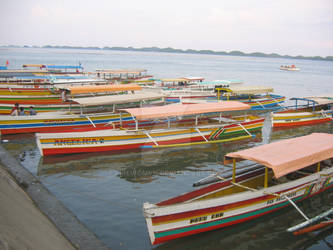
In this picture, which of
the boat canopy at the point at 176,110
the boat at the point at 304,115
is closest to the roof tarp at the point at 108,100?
the boat canopy at the point at 176,110

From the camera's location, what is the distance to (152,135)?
52.5 feet

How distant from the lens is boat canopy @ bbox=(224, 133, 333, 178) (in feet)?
28.9

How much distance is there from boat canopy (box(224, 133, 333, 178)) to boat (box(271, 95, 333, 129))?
1191 cm

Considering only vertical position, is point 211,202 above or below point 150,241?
above

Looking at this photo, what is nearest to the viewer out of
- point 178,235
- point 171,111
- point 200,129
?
point 178,235

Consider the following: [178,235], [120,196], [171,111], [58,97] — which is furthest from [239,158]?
[58,97]

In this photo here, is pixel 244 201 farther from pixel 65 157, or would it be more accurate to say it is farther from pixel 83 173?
pixel 65 157

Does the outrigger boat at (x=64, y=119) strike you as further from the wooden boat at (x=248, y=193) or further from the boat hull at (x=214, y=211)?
the boat hull at (x=214, y=211)

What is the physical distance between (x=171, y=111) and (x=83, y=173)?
5488mm

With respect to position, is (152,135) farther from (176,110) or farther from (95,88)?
(95,88)

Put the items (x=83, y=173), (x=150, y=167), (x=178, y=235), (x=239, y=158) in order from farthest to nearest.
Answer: (x=150, y=167) → (x=83, y=173) → (x=239, y=158) → (x=178, y=235)

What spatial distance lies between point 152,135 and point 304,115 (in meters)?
13.8

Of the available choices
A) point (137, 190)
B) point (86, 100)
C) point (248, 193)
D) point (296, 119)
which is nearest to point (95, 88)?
point (86, 100)

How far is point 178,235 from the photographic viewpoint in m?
8.05
